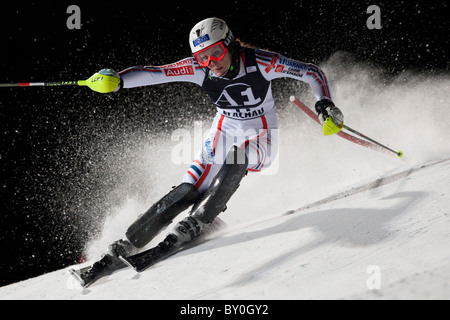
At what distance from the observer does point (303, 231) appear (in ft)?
9.00

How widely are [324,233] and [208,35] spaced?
158cm

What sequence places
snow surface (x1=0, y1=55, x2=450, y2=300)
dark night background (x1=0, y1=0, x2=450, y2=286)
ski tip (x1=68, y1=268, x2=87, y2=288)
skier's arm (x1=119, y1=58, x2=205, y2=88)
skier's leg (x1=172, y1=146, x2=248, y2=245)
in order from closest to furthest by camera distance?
1. snow surface (x1=0, y1=55, x2=450, y2=300)
2. ski tip (x1=68, y1=268, x2=87, y2=288)
3. skier's leg (x1=172, y1=146, x2=248, y2=245)
4. skier's arm (x1=119, y1=58, x2=205, y2=88)
5. dark night background (x1=0, y1=0, x2=450, y2=286)

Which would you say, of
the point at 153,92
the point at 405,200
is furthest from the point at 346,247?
the point at 153,92

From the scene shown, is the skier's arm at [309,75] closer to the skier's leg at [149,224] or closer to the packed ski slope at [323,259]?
the packed ski slope at [323,259]

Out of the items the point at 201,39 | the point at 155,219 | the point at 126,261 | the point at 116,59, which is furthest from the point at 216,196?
the point at 116,59

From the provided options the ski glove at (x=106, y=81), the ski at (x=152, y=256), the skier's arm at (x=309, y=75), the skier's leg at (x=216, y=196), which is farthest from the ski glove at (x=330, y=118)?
the ski glove at (x=106, y=81)

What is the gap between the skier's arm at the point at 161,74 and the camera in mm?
3047

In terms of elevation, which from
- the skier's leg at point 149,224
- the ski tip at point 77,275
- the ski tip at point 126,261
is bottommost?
the ski tip at point 77,275

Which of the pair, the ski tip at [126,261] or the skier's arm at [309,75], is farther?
the skier's arm at [309,75]

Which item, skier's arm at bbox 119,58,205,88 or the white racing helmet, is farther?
skier's arm at bbox 119,58,205,88

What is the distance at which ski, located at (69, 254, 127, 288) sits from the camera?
8.54 feet

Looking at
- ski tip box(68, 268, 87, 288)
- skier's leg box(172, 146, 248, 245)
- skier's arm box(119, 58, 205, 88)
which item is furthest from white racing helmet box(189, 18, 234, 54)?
ski tip box(68, 268, 87, 288)

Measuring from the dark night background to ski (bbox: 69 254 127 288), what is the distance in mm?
2668

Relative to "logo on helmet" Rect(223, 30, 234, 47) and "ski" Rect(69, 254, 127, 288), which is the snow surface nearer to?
"ski" Rect(69, 254, 127, 288)
